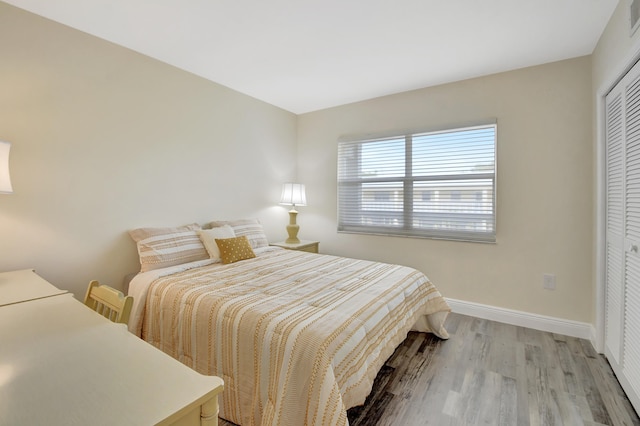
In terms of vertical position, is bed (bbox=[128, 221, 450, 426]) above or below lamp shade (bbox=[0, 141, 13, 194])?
below

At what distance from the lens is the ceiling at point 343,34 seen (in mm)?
1931

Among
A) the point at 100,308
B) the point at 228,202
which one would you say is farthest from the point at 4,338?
→ the point at 228,202

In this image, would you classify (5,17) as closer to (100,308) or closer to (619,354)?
(100,308)

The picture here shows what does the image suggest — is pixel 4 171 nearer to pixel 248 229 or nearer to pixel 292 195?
pixel 248 229

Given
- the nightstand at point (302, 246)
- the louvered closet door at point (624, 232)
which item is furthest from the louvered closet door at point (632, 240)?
the nightstand at point (302, 246)

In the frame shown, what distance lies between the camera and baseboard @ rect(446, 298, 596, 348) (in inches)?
101

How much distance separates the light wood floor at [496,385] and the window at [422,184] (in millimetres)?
1053

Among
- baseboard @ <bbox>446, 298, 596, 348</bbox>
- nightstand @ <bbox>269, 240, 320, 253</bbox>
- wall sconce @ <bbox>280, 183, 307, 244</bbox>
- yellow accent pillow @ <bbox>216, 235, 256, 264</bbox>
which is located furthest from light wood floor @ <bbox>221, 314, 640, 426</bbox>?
wall sconce @ <bbox>280, 183, 307, 244</bbox>

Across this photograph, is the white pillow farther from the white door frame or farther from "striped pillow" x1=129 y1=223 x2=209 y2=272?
the white door frame

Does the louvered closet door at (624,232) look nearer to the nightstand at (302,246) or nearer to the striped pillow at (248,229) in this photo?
the nightstand at (302,246)

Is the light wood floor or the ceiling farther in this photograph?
the ceiling

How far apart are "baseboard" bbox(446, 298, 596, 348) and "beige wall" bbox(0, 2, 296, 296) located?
279 centimetres

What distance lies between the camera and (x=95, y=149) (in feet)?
7.52

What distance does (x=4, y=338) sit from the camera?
0.99 m
